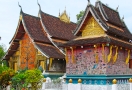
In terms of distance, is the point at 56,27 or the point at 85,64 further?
the point at 56,27

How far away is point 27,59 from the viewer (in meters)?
22.1

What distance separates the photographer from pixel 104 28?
52.2 ft

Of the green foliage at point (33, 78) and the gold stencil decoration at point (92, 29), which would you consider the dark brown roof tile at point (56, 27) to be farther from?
the green foliage at point (33, 78)

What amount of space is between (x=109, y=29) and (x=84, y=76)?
363 centimetres

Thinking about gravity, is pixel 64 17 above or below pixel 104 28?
above

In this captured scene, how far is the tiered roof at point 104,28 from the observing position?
52.2ft

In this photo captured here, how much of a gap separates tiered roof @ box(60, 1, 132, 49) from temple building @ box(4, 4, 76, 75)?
3.87 metres

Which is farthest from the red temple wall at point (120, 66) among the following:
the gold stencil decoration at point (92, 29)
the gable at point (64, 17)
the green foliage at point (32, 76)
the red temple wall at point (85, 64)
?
the gable at point (64, 17)

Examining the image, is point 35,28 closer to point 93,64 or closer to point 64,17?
point 64,17

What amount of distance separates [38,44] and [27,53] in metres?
1.80

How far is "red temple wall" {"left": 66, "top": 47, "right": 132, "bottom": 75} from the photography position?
15586 millimetres

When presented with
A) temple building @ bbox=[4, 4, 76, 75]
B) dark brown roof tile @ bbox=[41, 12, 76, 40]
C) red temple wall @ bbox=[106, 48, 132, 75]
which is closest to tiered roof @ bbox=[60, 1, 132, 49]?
red temple wall @ bbox=[106, 48, 132, 75]

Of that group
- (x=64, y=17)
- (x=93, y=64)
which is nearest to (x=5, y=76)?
(x=93, y=64)

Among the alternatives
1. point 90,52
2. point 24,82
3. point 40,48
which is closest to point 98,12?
point 90,52
